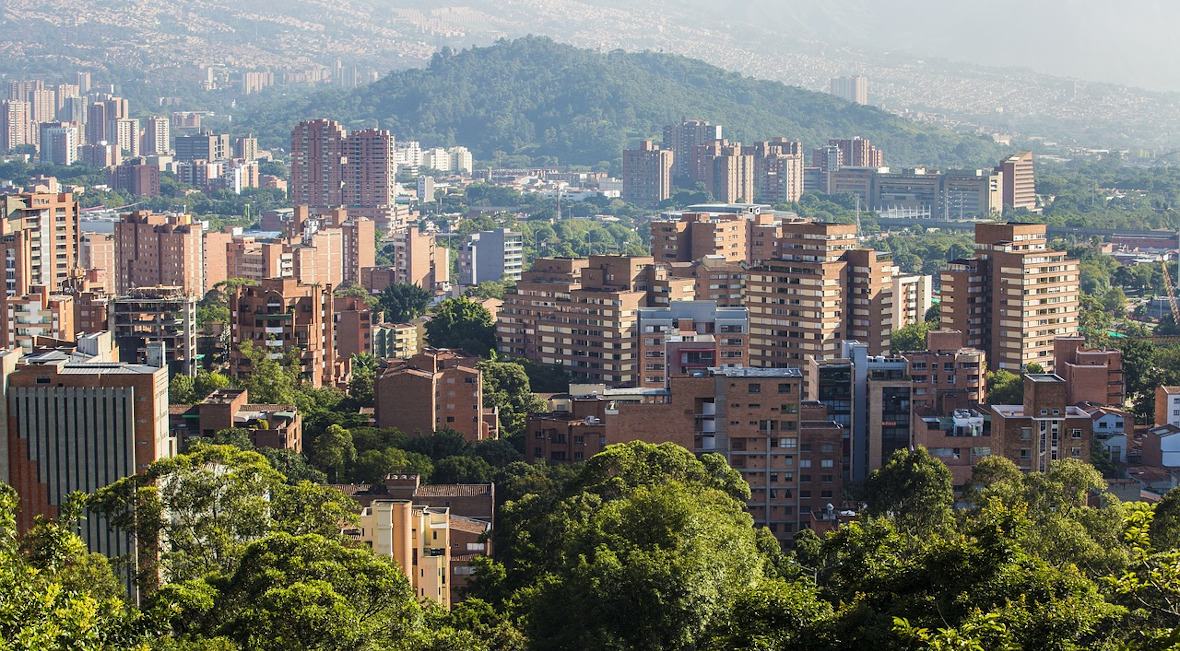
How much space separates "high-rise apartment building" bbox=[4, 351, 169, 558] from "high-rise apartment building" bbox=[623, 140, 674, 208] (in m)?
79.6

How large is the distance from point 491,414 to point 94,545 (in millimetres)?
12872

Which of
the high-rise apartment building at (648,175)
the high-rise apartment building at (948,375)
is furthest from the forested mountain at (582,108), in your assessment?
the high-rise apartment building at (948,375)

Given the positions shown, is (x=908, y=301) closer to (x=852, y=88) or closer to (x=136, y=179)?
(x=136, y=179)

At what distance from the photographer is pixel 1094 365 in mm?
30438

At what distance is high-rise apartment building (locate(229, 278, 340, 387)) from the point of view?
34.8 meters

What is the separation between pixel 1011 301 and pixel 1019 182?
5356 centimetres

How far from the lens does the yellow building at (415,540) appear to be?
19312 millimetres

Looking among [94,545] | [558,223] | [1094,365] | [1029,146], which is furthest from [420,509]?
[1029,146]

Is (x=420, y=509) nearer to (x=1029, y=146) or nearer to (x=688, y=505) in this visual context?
(x=688, y=505)

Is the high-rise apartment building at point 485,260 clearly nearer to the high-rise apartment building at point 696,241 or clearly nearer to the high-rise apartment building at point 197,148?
the high-rise apartment building at point 696,241

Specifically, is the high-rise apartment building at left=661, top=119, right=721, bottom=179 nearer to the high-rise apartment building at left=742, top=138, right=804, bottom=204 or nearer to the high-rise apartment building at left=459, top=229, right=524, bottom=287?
the high-rise apartment building at left=742, top=138, right=804, bottom=204

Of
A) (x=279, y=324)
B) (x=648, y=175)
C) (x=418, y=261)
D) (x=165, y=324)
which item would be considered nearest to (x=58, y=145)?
(x=648, y=175)

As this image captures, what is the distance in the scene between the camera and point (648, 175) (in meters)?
100

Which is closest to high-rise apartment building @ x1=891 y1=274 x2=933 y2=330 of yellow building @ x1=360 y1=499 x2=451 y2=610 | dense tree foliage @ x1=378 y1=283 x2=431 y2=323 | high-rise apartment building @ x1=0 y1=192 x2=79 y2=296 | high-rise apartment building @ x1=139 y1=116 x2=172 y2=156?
dense tree foliage @ x1=378 y1=283 x2=431 y2=323
